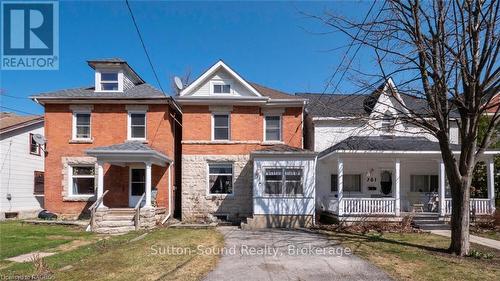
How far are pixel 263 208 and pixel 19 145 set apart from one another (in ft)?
52.0

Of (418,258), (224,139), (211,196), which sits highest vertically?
(224,139)

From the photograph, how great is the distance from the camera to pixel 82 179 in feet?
66.1

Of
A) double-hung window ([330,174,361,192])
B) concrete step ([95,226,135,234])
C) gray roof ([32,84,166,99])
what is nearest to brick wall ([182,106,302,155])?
gray roof ([32,84,166,99])

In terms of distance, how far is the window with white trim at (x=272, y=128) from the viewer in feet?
67.3

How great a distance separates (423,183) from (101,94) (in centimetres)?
1806

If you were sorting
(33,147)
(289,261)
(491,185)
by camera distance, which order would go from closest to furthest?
1. (289,261)
2. (491,185)
3. (33,147)

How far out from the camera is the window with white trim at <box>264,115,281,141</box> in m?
20.5

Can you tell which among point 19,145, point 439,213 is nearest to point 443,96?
point 439,213

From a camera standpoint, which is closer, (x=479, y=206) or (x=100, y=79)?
(x=479, y=206)

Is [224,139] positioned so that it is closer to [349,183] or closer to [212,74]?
[212,74]

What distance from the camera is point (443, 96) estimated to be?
1058 cm

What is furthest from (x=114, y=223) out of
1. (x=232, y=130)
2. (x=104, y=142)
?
(x=232, y=130)

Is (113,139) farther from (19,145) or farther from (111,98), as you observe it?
(19,145)

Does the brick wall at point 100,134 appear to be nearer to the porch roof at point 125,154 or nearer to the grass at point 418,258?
the porch roof at point 125,154
